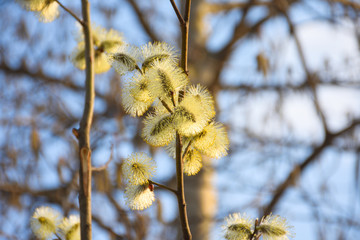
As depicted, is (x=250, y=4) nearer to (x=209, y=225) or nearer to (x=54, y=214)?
(x=209, y=225)

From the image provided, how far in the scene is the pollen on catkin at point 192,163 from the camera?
2.90 ft

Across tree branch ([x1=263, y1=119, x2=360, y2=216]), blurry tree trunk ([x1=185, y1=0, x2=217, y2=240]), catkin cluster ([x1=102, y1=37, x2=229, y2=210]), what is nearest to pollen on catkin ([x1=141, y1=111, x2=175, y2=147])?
catkin cluster ([x1=102, y1=37, x2=229, y2=210])

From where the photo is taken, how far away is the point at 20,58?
3592mm

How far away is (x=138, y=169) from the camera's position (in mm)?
847

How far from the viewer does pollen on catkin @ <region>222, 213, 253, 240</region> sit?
33.3 inches

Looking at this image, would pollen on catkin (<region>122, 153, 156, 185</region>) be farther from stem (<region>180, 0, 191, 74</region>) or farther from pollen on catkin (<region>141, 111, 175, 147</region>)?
stem (<region>180, 0, 191, 74</region>)

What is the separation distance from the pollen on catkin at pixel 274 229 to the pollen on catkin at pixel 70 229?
394mm

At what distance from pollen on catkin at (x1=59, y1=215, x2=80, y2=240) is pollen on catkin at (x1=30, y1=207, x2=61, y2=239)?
3 centimetres

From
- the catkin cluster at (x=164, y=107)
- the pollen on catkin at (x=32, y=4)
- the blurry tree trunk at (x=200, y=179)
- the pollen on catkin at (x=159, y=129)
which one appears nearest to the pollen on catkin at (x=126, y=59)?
the catkin cluster at (x=164, y=107)

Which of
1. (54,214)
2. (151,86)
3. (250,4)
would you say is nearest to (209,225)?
(250,4)

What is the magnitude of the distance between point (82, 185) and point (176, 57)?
1.09ft

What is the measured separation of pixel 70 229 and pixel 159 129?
33 cm

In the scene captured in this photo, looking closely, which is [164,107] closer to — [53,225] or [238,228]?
[238,228]

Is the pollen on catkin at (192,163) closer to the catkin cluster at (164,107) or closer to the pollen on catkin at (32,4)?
the catkin cluster at (164,107)
